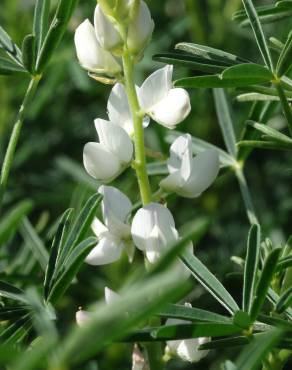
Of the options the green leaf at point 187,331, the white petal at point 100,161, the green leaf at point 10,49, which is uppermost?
the green leaf at point 10,49

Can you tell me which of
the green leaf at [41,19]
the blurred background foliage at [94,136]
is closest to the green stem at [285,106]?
the green leaf at [41,19]

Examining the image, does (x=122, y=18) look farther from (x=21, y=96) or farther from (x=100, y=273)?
(x=21, y=96)

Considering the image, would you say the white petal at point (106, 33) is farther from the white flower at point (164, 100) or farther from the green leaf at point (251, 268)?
the green leaf at point (251, 268)

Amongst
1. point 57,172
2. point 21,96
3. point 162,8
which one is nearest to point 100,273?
point 57,172

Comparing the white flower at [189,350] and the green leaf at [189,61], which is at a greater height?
the green leaf at [189,61]

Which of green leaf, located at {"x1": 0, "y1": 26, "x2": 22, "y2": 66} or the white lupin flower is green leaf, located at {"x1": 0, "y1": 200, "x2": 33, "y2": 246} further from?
green leaf, located at {"x1": 0, "y1": 26, "x2": 22, "y2": 66}

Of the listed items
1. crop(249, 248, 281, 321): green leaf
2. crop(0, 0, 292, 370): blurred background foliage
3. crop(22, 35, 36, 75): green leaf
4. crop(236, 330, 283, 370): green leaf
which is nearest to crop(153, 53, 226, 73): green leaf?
crop(22, 35, 36, 75): green leaf

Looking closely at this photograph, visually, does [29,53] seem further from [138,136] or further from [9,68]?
[138,136]
